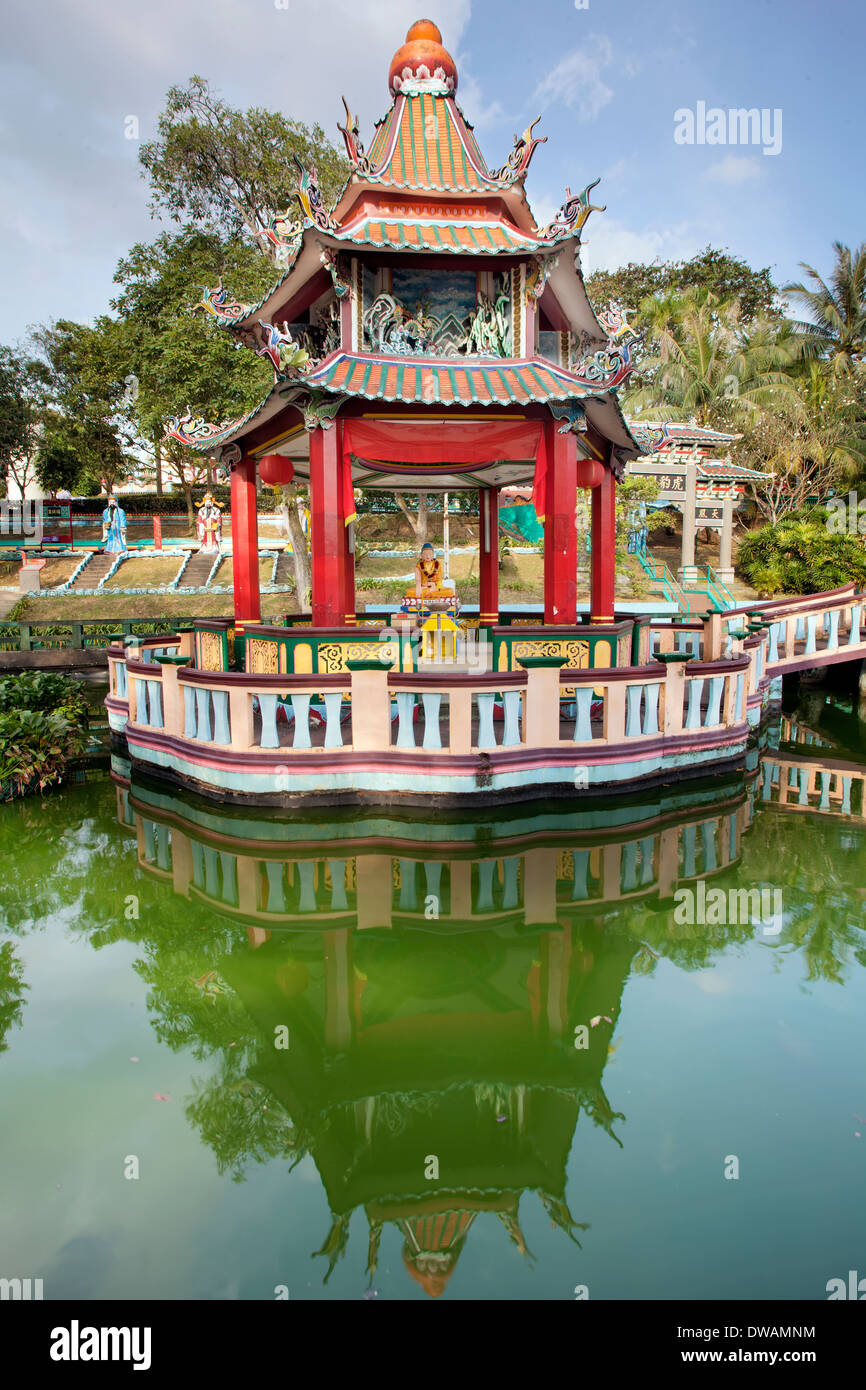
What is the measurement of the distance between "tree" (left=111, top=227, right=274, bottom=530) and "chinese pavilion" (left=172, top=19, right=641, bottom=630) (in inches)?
377

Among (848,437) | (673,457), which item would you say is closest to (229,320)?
(673,457)

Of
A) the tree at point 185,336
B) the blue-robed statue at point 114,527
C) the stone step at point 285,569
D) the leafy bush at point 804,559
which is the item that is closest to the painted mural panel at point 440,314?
the tree at point 185,336

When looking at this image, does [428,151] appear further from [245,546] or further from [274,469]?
[245,546]

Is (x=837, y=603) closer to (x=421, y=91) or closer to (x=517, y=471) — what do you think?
(x=517, y=471)

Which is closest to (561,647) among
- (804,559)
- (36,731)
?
(36,731)

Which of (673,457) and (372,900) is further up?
(673,457)

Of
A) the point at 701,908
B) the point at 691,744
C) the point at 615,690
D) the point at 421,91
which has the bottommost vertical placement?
the point at 701,908

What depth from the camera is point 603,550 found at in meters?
11.3

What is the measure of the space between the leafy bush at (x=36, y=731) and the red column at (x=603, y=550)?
6.77 meters

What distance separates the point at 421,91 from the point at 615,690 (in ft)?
30.3

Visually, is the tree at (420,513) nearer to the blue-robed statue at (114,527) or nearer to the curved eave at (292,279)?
the curved eave at (292,279)

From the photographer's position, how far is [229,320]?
11688mm

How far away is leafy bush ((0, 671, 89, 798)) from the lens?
8664 millimetres

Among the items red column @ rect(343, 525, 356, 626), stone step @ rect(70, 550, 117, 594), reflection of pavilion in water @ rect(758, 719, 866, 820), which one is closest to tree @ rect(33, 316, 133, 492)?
stone step @ rect(70, 550, 117, 594)
